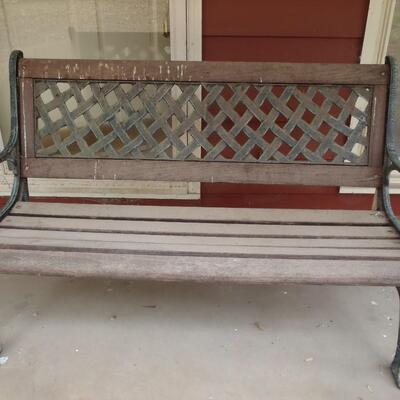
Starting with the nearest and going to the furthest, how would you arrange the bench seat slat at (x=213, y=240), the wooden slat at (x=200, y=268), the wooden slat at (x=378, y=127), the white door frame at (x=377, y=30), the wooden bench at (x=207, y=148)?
the wooden slat at (x=200, y=268), the bench seat slat at (x=213, y=240), the wooden bench at (x=207, y=148), the wooden slat at (x=378, y=127), the white door frame at (x=377, y=30)

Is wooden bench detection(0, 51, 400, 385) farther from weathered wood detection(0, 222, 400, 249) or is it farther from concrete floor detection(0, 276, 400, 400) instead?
concrete floor detection(0, 276, 400, 400)

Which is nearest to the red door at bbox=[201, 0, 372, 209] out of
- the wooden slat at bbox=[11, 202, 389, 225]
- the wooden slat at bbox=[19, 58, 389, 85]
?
the wooden slat at bbox=[19, 58, 389, 85]

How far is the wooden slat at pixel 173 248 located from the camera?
132cm

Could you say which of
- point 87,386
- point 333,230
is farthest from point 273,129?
point 87,386

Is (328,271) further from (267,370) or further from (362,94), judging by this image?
(362,94)

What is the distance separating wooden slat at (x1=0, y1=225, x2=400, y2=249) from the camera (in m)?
1.40

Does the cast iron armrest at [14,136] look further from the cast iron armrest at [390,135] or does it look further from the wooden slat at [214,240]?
the cast iron armrest at [390,135]

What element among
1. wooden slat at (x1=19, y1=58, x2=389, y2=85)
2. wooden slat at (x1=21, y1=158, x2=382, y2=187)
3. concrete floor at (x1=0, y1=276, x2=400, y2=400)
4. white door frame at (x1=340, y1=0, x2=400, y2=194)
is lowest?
concrete floor at (x1=0, y1=276, x2=400, y2=400)

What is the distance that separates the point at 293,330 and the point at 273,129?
84cm

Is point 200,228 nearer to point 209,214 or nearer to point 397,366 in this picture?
point 209,214

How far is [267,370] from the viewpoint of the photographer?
153 centimetres

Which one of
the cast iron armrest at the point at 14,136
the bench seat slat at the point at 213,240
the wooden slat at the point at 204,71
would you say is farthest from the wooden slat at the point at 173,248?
the wooden slat at the point at 204,71

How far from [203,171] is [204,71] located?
408 mm

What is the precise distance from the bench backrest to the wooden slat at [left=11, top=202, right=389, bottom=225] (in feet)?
0.44
